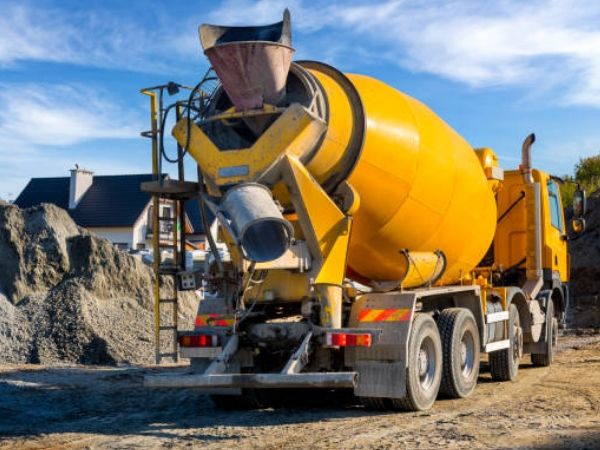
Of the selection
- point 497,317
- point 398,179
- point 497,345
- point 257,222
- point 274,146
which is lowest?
point 497,345

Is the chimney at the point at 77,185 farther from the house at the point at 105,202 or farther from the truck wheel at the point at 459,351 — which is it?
the truck wheel at the point at 459,351

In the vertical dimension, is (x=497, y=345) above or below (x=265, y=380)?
above

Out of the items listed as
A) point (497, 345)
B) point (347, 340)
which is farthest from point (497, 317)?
point (347, 340)

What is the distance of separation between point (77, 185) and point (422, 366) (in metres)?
39.5

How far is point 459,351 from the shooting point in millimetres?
9625

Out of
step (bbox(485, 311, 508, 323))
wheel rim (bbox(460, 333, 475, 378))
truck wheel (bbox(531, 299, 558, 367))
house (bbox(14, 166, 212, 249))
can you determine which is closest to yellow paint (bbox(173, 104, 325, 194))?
wheel rim (bbox(460, 333, 475, 378))

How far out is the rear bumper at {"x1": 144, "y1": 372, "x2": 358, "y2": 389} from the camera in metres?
7.62

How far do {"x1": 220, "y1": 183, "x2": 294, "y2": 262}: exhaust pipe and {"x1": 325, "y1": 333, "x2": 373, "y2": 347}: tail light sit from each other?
994 millimetres

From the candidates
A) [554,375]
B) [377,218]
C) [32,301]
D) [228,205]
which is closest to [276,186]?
[228,205]

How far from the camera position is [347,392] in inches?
414

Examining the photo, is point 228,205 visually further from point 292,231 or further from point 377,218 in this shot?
point 377,218

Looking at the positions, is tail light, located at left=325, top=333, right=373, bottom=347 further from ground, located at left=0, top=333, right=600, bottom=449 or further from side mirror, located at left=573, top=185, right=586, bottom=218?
side mirror, located at left=573, top=185, right=586, bottom=218

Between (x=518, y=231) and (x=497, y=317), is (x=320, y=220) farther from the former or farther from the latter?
(x=518, y=231)

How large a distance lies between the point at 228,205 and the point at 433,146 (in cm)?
287
